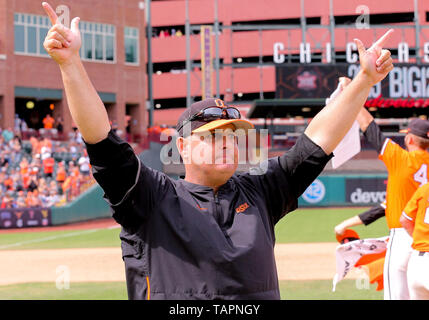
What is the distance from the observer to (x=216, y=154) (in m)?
2.76

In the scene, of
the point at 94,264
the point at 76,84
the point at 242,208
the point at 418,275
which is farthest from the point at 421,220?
the point at 94,264

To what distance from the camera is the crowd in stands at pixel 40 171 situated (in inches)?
945

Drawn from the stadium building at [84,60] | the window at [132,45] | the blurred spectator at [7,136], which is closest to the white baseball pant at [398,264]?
the blurred spectator at [7,136]

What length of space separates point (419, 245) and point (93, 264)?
28.0 feet

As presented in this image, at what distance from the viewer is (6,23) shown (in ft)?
124

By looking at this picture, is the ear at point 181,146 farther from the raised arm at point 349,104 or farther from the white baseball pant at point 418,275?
the white baseball pant at point 418,275

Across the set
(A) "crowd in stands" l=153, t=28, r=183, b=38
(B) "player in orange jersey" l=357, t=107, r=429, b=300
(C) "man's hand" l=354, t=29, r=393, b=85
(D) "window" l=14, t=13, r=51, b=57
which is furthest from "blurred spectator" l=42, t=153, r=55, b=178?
(A) "crowd in stands" l=153, t=28, r=183, b=38

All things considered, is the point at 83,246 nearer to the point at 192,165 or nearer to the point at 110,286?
the point at 110,286

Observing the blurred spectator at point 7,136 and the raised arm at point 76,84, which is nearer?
the raised arm at point 76,84

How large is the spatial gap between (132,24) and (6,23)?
954 centimetres

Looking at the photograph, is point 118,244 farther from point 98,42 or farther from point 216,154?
point 98,42

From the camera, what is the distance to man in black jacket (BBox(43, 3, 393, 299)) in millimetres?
2432

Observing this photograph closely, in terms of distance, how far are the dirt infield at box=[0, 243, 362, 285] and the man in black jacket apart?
7.93 meters

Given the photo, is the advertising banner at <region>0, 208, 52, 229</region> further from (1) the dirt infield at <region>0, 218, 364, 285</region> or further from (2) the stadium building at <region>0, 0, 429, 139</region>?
(2) the stadium building at <region>0, 0, 429, 139</region>
